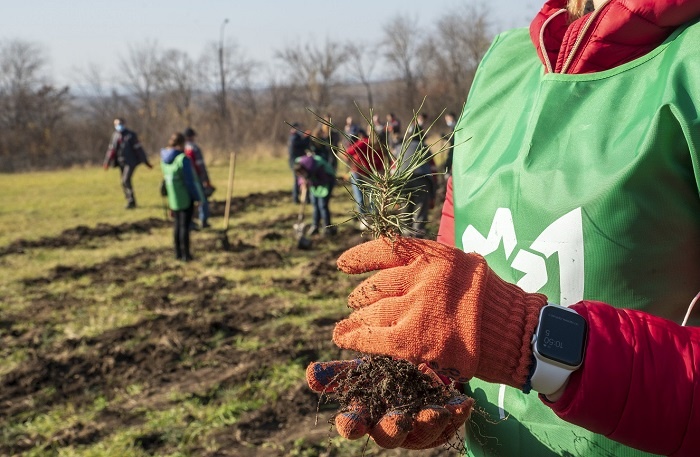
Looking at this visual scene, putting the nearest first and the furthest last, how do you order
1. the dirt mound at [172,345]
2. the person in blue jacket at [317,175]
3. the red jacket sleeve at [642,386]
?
the red jacket sleeve at [642,386] → the dirt mound at [172,345] → the person in blue jacket at [317,175]

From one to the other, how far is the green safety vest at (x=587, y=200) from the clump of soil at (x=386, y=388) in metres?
0.14

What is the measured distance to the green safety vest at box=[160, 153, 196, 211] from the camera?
9.47m

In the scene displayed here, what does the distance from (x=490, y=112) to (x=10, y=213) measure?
53.0 feet

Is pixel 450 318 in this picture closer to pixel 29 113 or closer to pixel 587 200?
pixel 587 200

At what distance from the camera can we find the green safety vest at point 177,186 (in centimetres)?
947

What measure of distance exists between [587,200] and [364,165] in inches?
18.8

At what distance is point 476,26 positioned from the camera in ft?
148

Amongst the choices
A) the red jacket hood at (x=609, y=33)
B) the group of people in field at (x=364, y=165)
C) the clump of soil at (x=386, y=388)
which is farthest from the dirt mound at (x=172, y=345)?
the red jacket hood at (x=609, y=33)

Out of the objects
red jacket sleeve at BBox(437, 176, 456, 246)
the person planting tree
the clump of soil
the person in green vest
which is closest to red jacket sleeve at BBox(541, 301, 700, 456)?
the person planting tree

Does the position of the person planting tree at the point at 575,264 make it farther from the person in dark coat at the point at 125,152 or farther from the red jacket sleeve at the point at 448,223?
the person in dark coat at the point at 125,152

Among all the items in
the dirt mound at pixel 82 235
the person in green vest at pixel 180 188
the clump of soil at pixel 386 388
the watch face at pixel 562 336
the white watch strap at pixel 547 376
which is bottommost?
the dirt mound at pixel 82 235

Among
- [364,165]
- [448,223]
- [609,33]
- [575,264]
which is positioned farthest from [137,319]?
[609,33]

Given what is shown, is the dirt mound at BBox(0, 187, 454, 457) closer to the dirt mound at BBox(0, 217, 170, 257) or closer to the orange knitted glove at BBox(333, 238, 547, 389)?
the dirt mound at BBox(0, 217, 170, 257)

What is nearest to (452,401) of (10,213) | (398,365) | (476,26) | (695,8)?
(398,365)
